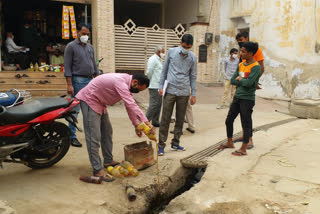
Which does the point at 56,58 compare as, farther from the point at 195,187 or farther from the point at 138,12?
the point at 195,187

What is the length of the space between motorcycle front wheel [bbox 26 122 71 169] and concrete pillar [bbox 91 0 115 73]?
24.9 ft

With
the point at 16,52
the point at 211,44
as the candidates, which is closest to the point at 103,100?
the point at 16,52

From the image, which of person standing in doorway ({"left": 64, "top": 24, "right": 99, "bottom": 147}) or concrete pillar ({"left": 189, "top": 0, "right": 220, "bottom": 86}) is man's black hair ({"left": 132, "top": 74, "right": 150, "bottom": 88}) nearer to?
person standing in doorway ({"left": 64, "top": 24, "right": 99, "bottom": 147})

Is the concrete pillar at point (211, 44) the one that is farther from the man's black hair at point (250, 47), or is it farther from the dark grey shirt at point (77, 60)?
the dark grey shirt at point (77, 60)

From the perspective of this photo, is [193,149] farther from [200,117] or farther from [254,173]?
[200,117]

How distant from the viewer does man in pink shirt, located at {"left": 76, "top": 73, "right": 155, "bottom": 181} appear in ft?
11.2

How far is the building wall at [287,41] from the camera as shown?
10664mm

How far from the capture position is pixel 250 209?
303cm

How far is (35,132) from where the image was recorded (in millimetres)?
3721

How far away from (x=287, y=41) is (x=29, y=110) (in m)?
10.3

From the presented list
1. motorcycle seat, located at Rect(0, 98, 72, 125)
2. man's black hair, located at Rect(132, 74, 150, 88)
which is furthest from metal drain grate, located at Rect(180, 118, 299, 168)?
motorcycle seat, located at Rect(0, 98, 72, 125)

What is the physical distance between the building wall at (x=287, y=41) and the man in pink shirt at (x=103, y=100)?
9325mm

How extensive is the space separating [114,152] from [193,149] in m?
1.32

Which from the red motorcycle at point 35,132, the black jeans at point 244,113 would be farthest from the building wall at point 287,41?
the red motorcycle at point 35,132
